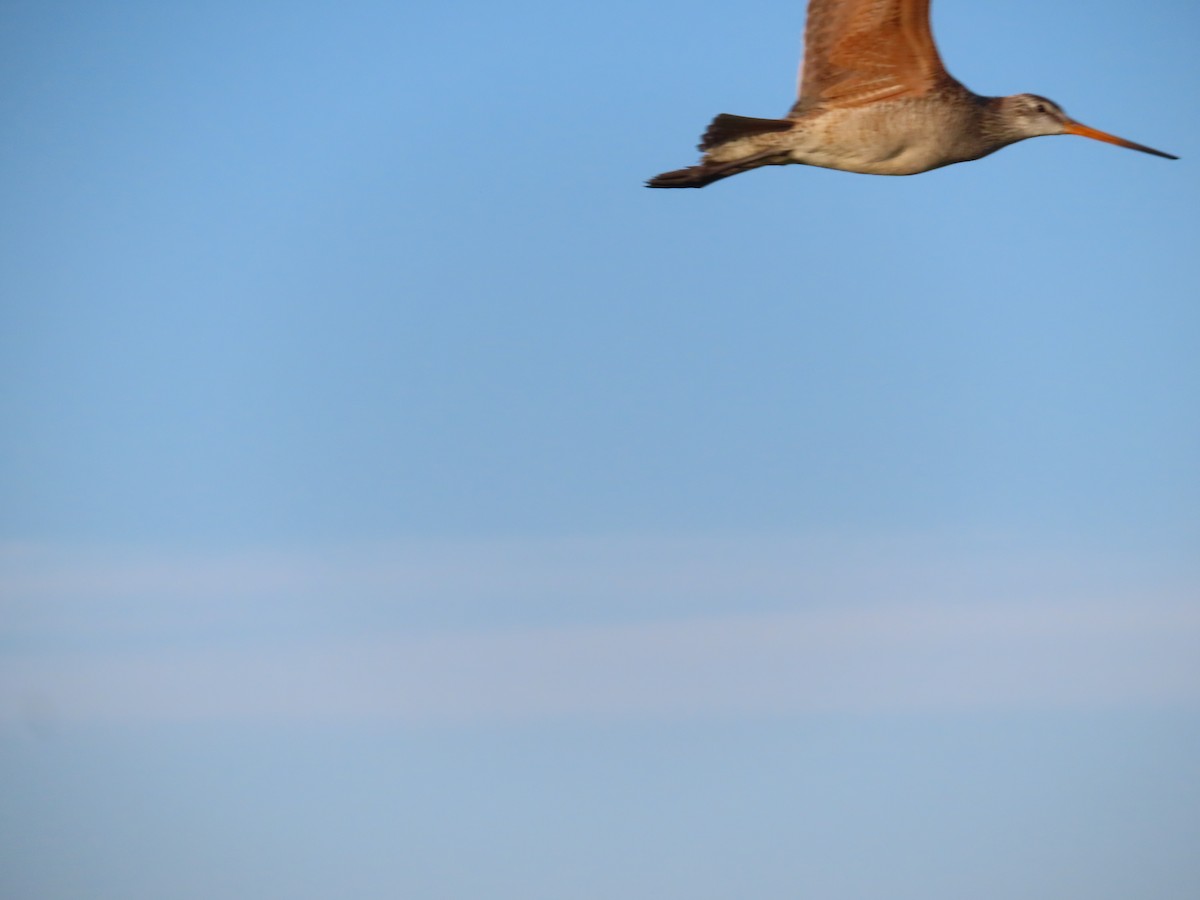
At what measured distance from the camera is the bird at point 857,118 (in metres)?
30.1

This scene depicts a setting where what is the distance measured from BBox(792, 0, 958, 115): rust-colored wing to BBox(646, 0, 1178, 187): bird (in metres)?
0.01

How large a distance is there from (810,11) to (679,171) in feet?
7.07

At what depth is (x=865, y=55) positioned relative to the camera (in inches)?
1189

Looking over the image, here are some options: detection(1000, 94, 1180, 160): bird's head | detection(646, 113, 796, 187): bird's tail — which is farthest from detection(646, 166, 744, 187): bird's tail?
detection(1000, 94, 1180, 160): bird's head

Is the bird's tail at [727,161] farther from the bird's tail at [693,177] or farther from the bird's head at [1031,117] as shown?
the bird's head at [1031,117]

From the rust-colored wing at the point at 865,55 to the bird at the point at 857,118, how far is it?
0.03 feet

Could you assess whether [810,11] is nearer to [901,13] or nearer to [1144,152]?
[901,13]

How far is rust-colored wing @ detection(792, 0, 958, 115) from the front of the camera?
1174 inches

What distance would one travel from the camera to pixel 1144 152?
30438 mm

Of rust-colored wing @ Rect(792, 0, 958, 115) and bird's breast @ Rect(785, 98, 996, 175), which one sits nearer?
rust-colored wing @ Rect(792, 0, 958, 115)

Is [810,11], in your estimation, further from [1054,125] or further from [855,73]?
A: [1054,125]

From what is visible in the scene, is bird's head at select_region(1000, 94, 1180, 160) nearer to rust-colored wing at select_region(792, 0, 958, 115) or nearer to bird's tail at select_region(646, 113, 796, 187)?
rust-colored wing at select_region(792, 0, 958, 115)

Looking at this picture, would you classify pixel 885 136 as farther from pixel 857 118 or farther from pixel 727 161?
pixel 727 161

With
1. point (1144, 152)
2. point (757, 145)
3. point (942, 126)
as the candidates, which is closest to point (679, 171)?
point (757, 145)
